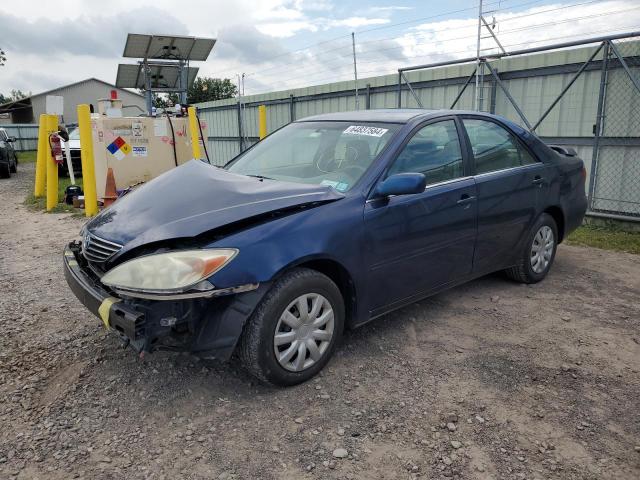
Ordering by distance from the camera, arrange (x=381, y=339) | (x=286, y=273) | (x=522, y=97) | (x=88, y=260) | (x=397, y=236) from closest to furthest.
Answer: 1. (x=286, y=273)
2. (x=88, y=260)
3. (x=397, y=236)
4. (x=381, y=339)
5. (x=522, y=97)

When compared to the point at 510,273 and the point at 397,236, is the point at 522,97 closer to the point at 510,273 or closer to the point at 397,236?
the point at 510,273

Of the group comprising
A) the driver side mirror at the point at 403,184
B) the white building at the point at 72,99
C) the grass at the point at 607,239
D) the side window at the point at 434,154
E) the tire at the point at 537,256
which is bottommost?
the grass at the point at 607,239

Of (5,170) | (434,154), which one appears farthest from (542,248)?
(5,170)

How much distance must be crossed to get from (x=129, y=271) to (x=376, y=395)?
5.07 ft

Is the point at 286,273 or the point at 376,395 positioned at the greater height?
the point at 286,273

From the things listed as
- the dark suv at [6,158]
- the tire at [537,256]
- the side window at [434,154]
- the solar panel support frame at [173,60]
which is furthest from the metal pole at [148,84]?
the tire at [537,256]

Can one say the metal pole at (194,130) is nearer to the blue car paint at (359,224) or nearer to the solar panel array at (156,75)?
the solar panel array at (156,75)

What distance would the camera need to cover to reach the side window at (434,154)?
11.6ft

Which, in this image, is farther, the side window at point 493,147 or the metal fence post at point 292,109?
the metal fence post at point 292,109

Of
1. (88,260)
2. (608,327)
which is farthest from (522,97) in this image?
(88,260)

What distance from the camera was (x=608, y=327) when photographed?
3.89m

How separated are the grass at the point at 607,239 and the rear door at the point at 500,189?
7.86 ft

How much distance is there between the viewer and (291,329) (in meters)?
2.92

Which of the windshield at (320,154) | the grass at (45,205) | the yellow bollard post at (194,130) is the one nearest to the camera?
the windshield at (320,154)
